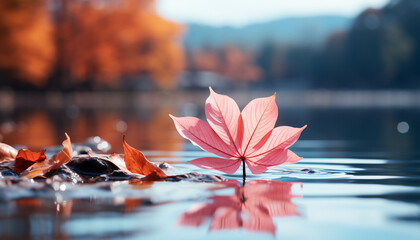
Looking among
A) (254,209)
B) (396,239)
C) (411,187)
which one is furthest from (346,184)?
(396,239)

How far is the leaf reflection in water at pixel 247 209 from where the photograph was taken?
50.4 inches

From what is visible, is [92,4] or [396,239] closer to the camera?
[396,239]

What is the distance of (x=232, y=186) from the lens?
6.23ft

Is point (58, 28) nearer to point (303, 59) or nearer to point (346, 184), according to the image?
point (346, 184)

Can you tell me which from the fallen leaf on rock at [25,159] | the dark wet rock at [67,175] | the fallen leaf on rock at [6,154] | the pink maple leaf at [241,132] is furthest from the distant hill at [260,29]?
the pink maple leaf at [241,132]

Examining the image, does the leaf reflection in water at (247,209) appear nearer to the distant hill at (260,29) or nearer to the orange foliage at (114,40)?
the orange foliage at (114,40)

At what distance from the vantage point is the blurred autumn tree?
25930 mm

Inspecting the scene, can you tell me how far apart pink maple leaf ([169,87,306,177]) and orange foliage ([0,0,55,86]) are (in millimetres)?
23659

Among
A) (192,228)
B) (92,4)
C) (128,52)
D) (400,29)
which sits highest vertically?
(400,29)

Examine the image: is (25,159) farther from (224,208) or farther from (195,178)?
(224,208)

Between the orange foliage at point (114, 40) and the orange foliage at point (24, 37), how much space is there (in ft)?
10.8

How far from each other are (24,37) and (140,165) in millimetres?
23597

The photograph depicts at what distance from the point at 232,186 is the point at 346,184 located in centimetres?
45

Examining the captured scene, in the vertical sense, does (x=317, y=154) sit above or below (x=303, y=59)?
below
